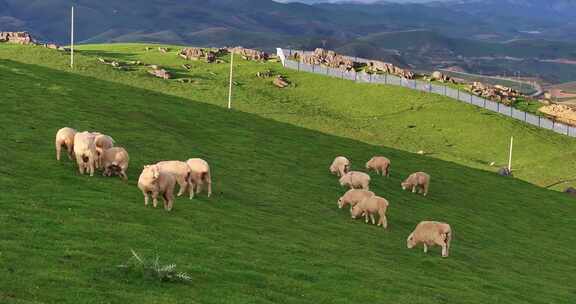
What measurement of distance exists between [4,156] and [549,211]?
39772 millimetres

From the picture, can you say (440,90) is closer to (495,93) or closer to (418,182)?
(495,93)

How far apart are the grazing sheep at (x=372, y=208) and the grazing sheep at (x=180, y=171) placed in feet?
30.7

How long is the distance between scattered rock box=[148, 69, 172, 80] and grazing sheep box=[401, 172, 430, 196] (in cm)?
8136

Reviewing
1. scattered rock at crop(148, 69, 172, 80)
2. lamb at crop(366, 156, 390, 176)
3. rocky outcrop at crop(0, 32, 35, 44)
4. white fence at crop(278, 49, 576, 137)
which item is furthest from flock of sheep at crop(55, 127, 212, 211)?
rocky outcrop at crop(0, 32, 35, 44)

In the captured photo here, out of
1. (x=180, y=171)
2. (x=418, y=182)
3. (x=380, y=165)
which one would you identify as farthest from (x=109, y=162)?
(x=380, y=165)

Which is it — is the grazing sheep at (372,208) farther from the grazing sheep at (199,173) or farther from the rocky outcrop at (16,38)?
the rocky outcrop at (16,38)

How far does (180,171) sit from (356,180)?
50.5 feet

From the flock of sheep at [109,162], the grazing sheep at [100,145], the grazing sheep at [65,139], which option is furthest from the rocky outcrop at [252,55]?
the grazing sheep at [100,145]

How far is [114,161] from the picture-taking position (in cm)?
3681

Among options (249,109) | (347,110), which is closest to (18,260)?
(249,109)

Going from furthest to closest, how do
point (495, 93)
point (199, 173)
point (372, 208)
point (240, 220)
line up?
point (495, 93) → point (372, 208) → point (199, 173) → point (240, 220)

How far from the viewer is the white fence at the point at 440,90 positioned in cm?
12362

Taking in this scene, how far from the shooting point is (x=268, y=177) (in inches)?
1890

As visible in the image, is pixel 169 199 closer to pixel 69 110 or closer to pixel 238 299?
pixel 238 299
